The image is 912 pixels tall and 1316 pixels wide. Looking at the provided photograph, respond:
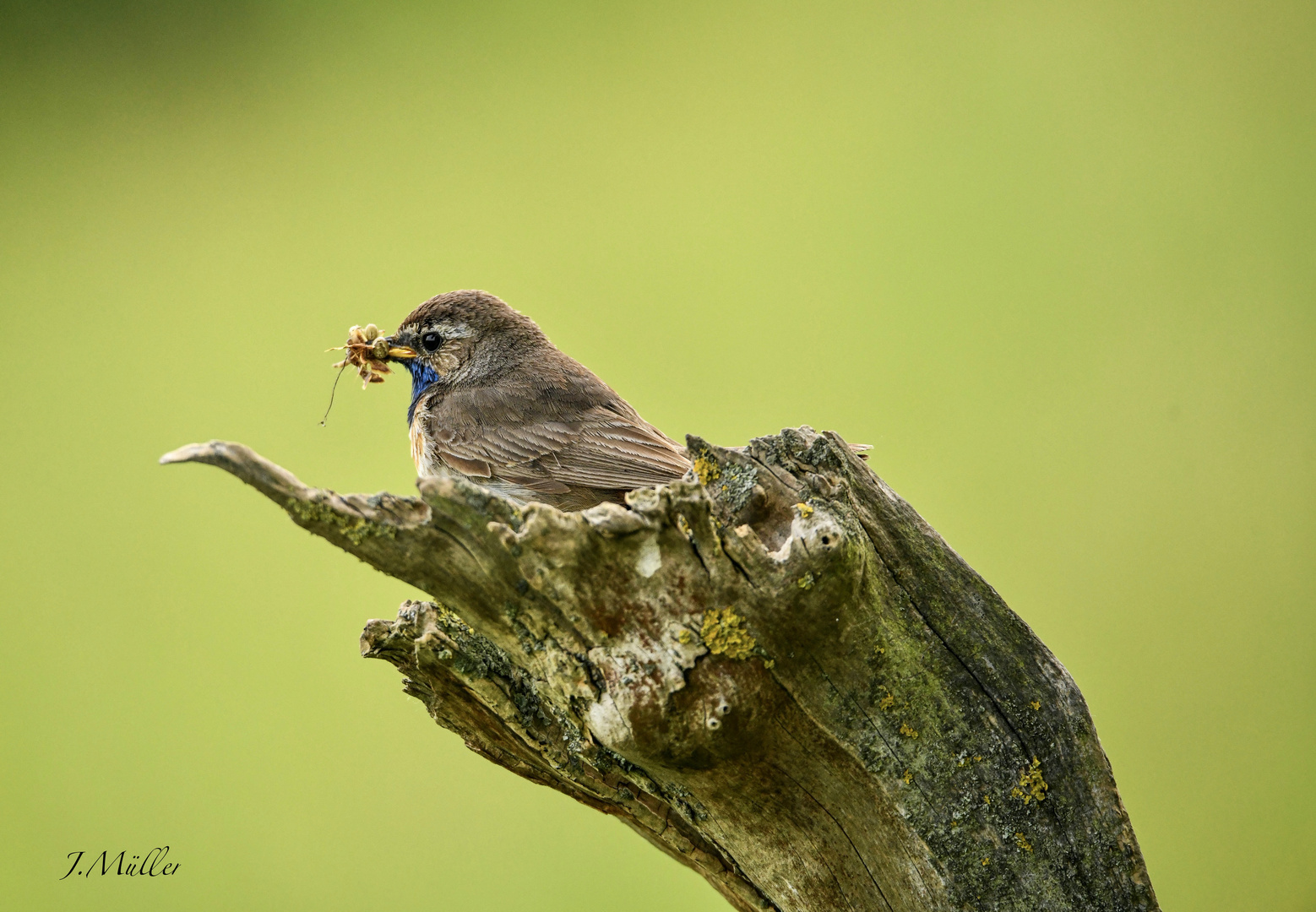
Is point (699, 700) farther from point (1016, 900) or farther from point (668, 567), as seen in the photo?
point (1016, 900)

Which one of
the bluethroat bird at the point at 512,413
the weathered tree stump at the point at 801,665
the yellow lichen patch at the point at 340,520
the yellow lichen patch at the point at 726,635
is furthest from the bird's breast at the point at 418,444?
the yellow lichen patch at the point at 726,635

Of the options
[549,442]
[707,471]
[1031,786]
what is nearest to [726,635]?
[707,471]

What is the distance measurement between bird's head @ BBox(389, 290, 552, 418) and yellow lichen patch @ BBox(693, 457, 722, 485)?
5.58 feet

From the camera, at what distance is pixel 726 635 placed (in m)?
1.71

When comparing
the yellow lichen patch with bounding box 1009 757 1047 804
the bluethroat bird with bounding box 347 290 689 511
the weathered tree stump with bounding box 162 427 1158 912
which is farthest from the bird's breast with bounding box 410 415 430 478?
the yellow lichen patch with bounding box 1009 757 1047 804

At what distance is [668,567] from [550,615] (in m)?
Answer: 0.23

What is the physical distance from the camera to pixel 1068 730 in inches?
72.2

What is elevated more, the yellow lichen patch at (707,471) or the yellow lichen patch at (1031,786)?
the yellow lichen patch at (707,471)

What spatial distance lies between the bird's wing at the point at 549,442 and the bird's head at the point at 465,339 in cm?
12

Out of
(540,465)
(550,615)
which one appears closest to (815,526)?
(550,615)

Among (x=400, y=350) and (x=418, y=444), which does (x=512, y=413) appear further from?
(x=400, y=350)

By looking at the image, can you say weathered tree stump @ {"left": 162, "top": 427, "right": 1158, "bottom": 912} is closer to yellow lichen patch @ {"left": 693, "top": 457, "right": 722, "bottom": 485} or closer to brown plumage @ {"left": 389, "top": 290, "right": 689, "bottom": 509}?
yellow lichen patch @ {"left": 693, "top": 457, "right": 722, "bottom": 485}

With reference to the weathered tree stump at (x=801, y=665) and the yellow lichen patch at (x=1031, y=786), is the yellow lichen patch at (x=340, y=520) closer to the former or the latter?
the weathered tree stump at (x=801, y=665)

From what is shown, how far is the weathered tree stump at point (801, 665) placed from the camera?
167 cm
